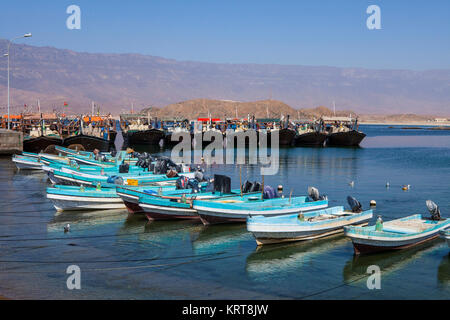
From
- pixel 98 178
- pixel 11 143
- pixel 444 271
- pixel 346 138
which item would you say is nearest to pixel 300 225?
pixel 444 271

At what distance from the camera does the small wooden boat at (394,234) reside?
18.7 meters

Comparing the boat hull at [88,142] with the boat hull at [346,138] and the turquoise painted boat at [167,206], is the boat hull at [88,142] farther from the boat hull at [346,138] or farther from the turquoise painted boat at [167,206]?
the turquoise painted boat at [167,206]

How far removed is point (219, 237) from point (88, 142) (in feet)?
164

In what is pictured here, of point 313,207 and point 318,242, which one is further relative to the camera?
point 313,207

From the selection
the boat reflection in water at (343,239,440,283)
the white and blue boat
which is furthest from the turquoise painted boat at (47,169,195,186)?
the boat reflection in water at (343,239,440,283)

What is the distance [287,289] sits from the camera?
15.9m

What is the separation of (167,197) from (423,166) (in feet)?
126

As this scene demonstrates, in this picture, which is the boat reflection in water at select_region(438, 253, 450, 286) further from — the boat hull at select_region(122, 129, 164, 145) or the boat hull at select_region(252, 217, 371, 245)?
the boat hull at select_region(122, 129, 164, 145)

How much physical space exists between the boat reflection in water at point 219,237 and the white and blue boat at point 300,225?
4.55 feet

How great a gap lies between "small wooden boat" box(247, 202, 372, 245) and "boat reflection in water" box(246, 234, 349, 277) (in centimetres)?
→ 27

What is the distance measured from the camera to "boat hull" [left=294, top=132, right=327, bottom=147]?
9250cm

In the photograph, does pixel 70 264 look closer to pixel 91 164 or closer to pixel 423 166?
pixel 91 164

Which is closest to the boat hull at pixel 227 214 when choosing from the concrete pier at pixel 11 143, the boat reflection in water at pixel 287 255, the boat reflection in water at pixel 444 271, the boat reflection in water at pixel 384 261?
the boat reflection in water at pixel 287 255
